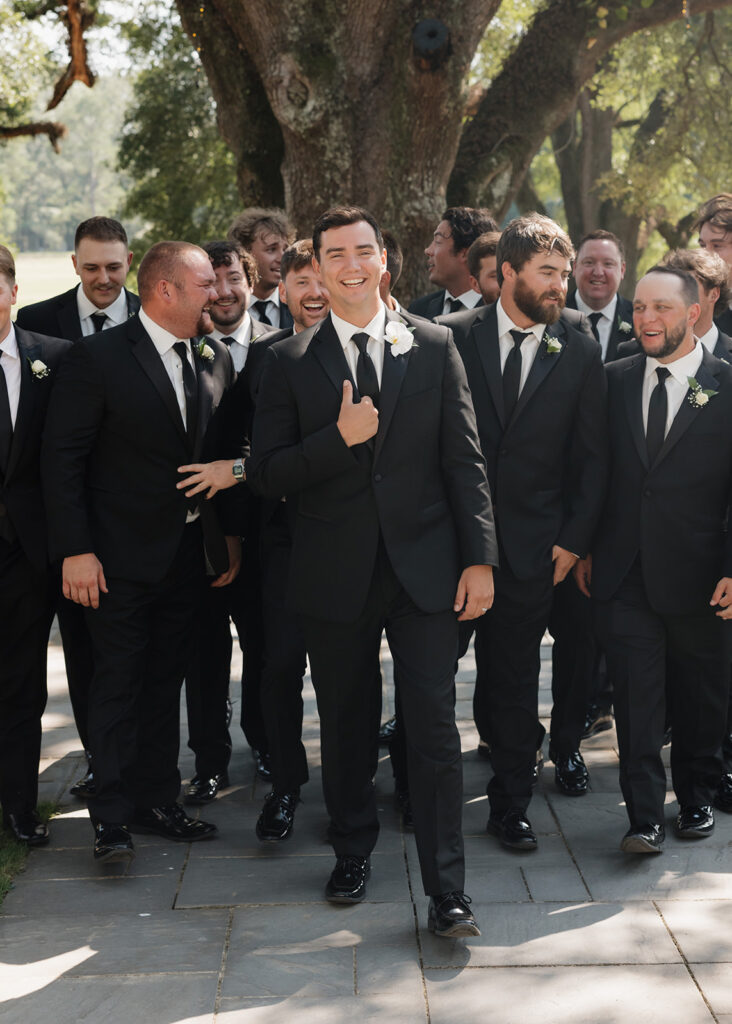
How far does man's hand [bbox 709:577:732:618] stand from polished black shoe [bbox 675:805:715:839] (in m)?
0.84

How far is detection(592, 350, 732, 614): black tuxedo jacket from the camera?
4.76 m

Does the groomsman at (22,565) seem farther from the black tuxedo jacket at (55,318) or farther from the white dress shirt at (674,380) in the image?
the white dress shirt at (674,380)

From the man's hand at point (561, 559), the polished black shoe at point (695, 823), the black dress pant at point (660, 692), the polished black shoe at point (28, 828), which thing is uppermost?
the man's hand at point (561, 559)

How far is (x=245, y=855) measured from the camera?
4.88 m

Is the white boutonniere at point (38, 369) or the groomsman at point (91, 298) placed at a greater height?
the groomsman at point (91, 298)

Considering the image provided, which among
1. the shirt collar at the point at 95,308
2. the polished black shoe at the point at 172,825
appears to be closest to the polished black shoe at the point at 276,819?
the polished black shoe at the point at 172,825

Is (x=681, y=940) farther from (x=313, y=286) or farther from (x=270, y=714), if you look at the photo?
(x=313, y=286)

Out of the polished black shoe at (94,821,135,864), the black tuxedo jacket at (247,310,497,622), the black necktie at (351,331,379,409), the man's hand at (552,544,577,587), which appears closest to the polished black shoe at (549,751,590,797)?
the man's hand at (552,544,577,587)

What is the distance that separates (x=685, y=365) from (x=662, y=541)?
706 millimetres

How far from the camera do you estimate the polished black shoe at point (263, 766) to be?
5727 mm

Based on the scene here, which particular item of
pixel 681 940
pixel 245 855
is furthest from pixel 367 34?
pixel 681 940

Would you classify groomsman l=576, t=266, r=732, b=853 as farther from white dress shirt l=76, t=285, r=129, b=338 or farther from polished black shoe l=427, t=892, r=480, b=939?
white dress shirt l=76, t=285, r=129, b=338

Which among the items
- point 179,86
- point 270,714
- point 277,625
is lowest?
point 270,714

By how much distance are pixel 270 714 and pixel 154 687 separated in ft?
1.72
